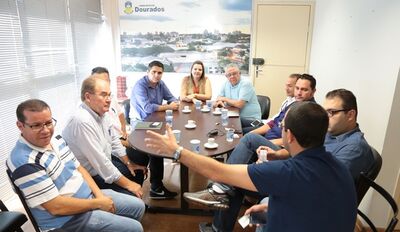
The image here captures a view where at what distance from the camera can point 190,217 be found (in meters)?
2.37

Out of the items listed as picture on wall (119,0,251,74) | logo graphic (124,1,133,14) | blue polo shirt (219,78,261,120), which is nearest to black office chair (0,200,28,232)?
blue polo shirt (219,78,261,120)

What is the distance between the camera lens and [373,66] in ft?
7.13

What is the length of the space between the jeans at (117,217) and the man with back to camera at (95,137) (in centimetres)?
13

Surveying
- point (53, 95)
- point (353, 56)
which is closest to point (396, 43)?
point (353, 56)

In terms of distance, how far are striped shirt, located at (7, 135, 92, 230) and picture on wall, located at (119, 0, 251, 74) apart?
3471 millimetres

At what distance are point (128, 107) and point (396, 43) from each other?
2.74 metres

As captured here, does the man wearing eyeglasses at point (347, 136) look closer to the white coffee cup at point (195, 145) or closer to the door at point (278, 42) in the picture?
the white coffee cup at point (195, 145)

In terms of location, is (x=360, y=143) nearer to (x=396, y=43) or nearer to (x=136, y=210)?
(x=396, y=43)

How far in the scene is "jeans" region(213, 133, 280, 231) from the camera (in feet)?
6.31

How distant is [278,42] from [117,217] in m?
3.96

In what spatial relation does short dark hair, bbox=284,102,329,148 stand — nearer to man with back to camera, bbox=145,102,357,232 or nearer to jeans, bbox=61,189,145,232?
man with back to camera, bbox=145,102,357,232

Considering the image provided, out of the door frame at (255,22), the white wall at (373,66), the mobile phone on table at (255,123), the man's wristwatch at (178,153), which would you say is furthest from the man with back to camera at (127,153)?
the door frame at (255,22)

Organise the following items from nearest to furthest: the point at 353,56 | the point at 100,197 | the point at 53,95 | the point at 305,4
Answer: the point at 100,197 → the point at 353,56 → the point at 53,95 → the point at 305,4

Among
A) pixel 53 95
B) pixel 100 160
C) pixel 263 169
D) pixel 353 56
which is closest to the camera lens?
pixel 263 169
